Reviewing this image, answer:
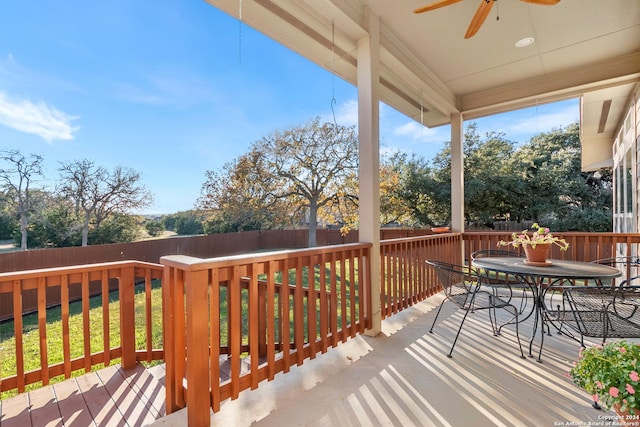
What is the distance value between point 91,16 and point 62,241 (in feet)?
21.5

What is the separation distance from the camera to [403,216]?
11.0m

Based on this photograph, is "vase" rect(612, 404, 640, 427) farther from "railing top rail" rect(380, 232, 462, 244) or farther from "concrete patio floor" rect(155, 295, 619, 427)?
"railing top rail" rect(380, 232, 462, 244)

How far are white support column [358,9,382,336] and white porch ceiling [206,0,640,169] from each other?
0.53 ft

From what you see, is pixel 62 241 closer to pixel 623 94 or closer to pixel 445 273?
pixel 445 273

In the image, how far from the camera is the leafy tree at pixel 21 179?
24.8 ft

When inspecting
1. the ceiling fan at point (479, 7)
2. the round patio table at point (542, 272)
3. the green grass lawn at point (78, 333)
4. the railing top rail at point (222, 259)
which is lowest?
the green grass lawn at point (78, 333)

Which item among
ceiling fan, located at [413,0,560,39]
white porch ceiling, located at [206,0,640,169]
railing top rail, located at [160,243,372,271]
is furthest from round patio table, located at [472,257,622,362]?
white porch ceiling, located at [206,0,640,169]

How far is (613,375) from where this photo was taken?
3.67 feet

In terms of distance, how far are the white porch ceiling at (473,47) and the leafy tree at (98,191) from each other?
9830 mm

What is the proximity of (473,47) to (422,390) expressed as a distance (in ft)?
11.7

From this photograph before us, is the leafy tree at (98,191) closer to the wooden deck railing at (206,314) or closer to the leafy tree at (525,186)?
the wooden deck railing at (206,314)

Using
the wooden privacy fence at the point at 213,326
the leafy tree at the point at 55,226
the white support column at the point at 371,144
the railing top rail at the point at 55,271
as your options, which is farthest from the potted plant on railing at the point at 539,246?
the leafy tree at the point at 55,226

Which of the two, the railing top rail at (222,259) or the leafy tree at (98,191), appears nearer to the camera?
the railing top rail at (222,259)

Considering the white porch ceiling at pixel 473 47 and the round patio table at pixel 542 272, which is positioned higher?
the white porch ceiling at pixel 473 47
